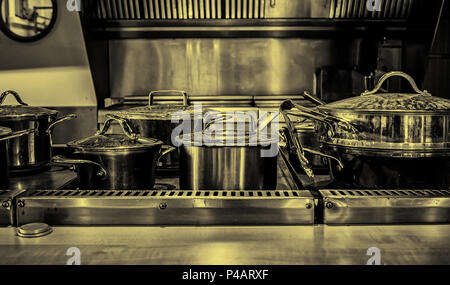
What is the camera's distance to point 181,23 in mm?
3982

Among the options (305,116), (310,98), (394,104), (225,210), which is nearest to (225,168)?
(225,210)

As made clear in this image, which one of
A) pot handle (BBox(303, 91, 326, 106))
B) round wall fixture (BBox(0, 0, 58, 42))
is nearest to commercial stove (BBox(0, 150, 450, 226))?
pot handle (BBox(303, 91, 326, 106))

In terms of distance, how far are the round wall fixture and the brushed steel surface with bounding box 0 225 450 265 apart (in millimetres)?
3030

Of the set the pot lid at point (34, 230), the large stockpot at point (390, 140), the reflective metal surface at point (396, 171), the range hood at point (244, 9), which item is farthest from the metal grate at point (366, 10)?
the pot lid at point (34, 230)

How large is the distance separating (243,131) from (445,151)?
0.57 metres

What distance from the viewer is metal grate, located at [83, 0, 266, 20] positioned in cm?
394

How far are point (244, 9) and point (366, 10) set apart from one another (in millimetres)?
1061

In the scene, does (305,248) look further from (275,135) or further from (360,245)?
(275,135)

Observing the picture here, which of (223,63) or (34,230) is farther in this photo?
(223,63)

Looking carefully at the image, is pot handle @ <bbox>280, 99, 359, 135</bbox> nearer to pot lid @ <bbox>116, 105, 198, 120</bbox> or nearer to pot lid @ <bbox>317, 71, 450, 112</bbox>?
pot lid @ <bbox>317, 71, 450, 112</bbox>

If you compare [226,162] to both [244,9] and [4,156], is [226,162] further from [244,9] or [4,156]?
[244,9]

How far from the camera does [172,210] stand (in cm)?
123

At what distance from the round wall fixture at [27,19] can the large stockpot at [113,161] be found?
283 cm

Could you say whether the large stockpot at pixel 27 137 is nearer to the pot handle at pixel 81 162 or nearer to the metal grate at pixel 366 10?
the pot handle at pixel 81 162
